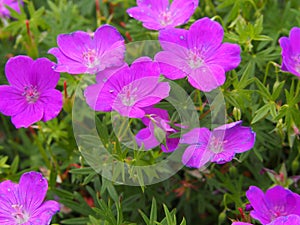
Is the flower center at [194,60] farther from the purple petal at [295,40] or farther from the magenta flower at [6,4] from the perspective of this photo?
the magenta flower at [6,4]

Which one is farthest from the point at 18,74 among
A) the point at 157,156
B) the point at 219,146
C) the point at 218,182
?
the point at 218,182

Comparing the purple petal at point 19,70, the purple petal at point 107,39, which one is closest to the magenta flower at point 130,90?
the purple petal at point 107,39

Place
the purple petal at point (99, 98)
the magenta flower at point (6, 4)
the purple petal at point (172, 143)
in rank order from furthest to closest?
1. the magenta flower at point (6, 4)
2. the purple petal at point (172, 143)
3. the purple petal at point (99, 98)

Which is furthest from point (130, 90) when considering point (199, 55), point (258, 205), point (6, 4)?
point (6, 4)

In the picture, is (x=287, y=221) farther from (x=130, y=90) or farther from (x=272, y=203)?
(x=130, y=90)

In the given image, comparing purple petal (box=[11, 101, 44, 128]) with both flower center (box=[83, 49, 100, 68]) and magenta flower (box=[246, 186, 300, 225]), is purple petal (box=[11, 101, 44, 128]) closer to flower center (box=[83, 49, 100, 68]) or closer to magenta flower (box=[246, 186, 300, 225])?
flower center (box=[83, 49, 100, 68])

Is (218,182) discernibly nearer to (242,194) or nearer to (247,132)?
(242,194)
